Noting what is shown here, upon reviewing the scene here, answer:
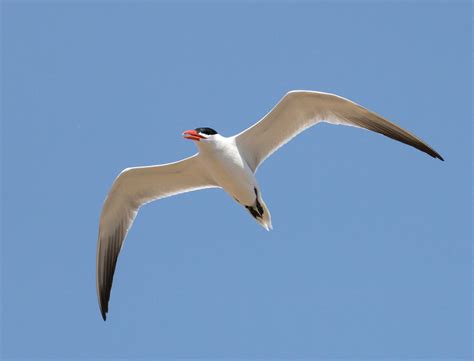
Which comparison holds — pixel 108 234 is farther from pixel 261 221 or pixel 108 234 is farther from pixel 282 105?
pixel 282 105

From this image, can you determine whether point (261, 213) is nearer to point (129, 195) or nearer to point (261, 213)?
point (261, 213)

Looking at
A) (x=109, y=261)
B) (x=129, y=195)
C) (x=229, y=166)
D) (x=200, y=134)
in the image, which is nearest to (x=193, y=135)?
(x=200, y=134)

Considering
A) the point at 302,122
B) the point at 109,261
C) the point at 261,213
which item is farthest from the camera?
the point at 109,261

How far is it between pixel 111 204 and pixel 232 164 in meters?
2.57

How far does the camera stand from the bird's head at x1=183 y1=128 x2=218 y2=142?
40.7 ft

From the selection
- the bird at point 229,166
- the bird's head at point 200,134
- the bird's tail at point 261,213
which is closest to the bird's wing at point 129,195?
the bird at point 229,166

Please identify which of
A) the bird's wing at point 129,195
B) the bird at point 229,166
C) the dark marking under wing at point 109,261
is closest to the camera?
the bird at point 229,166

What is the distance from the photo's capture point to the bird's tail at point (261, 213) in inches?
510

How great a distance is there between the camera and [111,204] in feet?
45.4

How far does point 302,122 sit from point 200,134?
1.70 m

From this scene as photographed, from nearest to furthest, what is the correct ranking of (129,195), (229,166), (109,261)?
1. (229,166)
2. (129,195)
3. (109,261)

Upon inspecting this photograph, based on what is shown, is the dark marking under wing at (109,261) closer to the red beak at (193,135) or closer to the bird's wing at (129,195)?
the bird's wing at (129,195)

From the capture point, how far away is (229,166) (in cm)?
1257

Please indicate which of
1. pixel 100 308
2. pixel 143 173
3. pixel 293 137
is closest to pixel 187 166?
pixel 143 173
